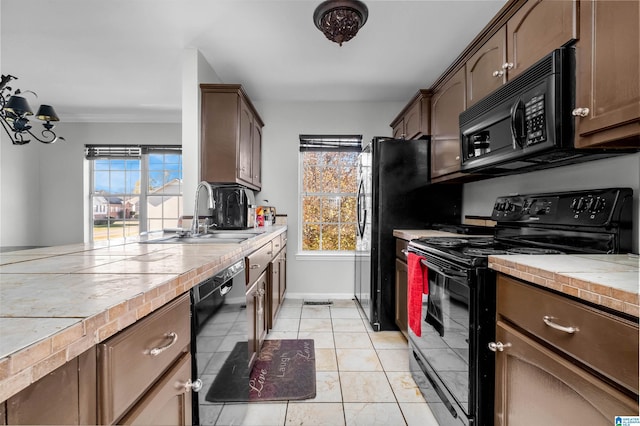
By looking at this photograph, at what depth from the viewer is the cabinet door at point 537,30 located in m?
1.26

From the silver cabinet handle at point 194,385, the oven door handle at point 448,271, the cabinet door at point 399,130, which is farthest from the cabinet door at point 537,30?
the silver cabinet handle at point 194,385

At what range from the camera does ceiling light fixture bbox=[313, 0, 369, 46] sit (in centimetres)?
190

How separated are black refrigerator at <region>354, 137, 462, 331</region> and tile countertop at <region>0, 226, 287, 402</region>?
187 cm

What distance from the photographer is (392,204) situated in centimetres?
275

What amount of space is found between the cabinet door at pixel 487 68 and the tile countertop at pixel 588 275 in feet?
3.56

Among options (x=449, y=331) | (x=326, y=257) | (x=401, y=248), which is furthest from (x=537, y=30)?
(x=326, y=257)

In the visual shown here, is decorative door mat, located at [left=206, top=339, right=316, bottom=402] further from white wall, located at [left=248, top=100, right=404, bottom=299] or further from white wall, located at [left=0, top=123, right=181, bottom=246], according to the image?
white wall, located at [left=0, top=123, right=181, bottom=246]

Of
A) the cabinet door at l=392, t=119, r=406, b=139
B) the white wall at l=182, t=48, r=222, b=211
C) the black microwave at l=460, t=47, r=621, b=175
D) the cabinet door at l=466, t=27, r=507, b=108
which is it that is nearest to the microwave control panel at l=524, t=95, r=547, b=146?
the black microwave at l=460, t=47, r=621, b=175

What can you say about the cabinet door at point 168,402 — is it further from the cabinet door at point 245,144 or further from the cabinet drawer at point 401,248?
the cabinet door at point 245,144

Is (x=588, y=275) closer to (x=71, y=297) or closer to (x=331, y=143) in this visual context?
(x=71, y=297)

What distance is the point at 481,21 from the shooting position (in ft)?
7.34

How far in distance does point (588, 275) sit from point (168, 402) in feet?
3.85

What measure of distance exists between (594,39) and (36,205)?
20.5 ft

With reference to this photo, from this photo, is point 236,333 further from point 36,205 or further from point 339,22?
point 36,205
